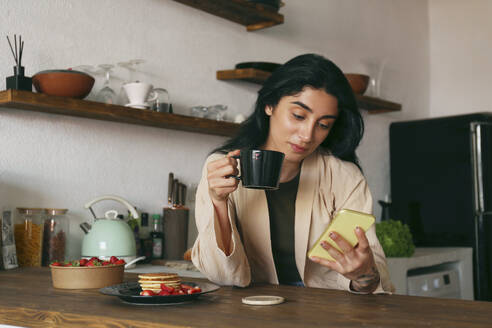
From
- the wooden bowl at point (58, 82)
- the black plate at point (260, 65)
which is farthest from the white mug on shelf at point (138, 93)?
the black plate at point (260, 65)

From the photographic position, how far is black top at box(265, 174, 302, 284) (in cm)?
164

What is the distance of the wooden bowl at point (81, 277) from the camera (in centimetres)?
127

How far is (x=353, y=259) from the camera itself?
124 centimetres

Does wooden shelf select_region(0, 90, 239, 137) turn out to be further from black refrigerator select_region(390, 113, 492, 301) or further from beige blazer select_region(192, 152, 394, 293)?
black refrigerator select_region(390, 113, 492, 301)

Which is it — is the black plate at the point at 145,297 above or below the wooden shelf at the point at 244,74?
below

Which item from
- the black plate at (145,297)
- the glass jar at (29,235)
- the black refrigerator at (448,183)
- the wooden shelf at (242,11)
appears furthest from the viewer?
the black refrigerator at (448,183)

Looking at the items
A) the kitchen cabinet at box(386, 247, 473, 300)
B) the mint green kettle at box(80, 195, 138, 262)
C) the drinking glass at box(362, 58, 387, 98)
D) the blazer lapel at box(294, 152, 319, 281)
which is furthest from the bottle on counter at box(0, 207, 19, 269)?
the drinking glass at box(362, 58, 387, 98)

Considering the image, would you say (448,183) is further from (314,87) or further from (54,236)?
(54,236)

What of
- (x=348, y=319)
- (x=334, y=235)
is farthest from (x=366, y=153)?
(x=348, y=319)

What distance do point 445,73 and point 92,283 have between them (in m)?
3.78

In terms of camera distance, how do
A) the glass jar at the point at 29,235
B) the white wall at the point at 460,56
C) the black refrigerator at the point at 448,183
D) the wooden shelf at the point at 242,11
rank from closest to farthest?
1. the glass jar at the point at 29,235
2. the wooden shelf at the point at 242,11
3. the black refrigerator at the point at 448,183
4. the white wall at the point at 460,56

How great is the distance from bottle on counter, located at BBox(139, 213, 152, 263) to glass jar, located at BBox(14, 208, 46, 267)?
1.56 ft

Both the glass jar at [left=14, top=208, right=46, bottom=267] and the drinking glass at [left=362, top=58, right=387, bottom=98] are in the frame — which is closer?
the glass jar at [left=14, top=208, right=46, bottom=267]

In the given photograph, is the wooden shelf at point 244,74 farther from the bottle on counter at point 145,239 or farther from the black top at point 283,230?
the black top at point 283,230
